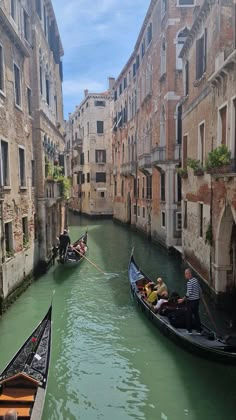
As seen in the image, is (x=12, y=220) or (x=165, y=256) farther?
(x=165, y=256)

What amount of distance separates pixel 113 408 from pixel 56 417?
75cm

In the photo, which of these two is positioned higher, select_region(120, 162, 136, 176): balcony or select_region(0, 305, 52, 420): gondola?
select_region(120, 162, 136, 176): balcony

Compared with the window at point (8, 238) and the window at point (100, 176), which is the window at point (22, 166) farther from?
the window at point (100, 176)

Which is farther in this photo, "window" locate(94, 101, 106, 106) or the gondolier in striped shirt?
"window" locate(94, 101, 106, 106)

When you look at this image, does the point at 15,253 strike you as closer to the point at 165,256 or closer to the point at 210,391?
the point at 210,391

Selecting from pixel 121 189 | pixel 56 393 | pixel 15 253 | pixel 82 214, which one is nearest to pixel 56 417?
pixel 56 393

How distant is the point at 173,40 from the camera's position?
14.2 meters

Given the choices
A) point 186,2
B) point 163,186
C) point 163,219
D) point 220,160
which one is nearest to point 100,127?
point 163,186

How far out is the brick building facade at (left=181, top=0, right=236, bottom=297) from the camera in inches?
279

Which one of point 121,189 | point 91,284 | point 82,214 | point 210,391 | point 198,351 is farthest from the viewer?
point 82,214

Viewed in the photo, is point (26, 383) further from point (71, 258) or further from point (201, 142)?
point (71, 258)

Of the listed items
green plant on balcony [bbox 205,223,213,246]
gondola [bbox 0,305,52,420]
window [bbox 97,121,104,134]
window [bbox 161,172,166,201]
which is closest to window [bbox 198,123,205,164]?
green plant on balcony [bbox 205,223,213,246]

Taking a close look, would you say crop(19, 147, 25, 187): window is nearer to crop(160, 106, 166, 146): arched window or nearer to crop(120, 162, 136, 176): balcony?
crop(160, 106, 166, 146): arched window

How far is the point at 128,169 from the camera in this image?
78.7 feet
